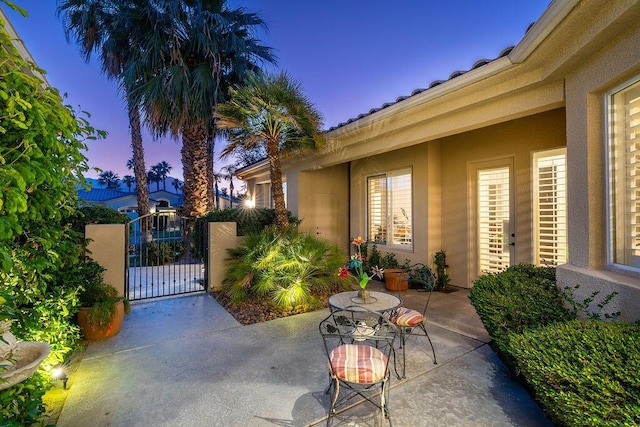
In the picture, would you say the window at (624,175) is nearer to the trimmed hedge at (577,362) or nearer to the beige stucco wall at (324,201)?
the trimmed hedge at (577,362)

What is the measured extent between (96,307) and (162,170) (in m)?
66.5

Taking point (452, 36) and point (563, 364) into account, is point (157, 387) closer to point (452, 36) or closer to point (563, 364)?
point (563, 364)

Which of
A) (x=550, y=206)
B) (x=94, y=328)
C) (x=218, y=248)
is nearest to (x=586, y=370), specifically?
(x=550, y=206)

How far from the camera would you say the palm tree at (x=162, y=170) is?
62188mm

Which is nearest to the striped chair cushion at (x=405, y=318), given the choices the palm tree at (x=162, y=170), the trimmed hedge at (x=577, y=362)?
the trimmed hedge at (x=577, y=362)

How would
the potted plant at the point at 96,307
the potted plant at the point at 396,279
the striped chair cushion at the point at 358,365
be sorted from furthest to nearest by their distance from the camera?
the potted plant at the point at 396,279
the potted plant at the point at 96,307
the striped chair cushion at the point at 358,365

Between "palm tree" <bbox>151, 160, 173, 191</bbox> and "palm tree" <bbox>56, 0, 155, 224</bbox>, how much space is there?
56.5m

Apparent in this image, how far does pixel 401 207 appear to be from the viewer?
8.31 meters

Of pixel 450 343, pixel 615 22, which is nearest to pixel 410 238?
pixel 450 343

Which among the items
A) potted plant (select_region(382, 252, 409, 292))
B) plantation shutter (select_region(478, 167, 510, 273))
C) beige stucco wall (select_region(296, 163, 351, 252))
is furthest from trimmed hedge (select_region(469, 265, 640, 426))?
beige stucco wall (select_region(296, 163, 351, 252))

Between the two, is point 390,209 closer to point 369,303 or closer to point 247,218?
point 247,218

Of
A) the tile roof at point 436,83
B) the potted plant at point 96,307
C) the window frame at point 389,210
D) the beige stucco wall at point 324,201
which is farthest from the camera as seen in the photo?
the beige stucco wall at point 324,201

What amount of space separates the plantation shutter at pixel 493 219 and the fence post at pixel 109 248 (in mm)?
7540

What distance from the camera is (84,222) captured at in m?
5.35
